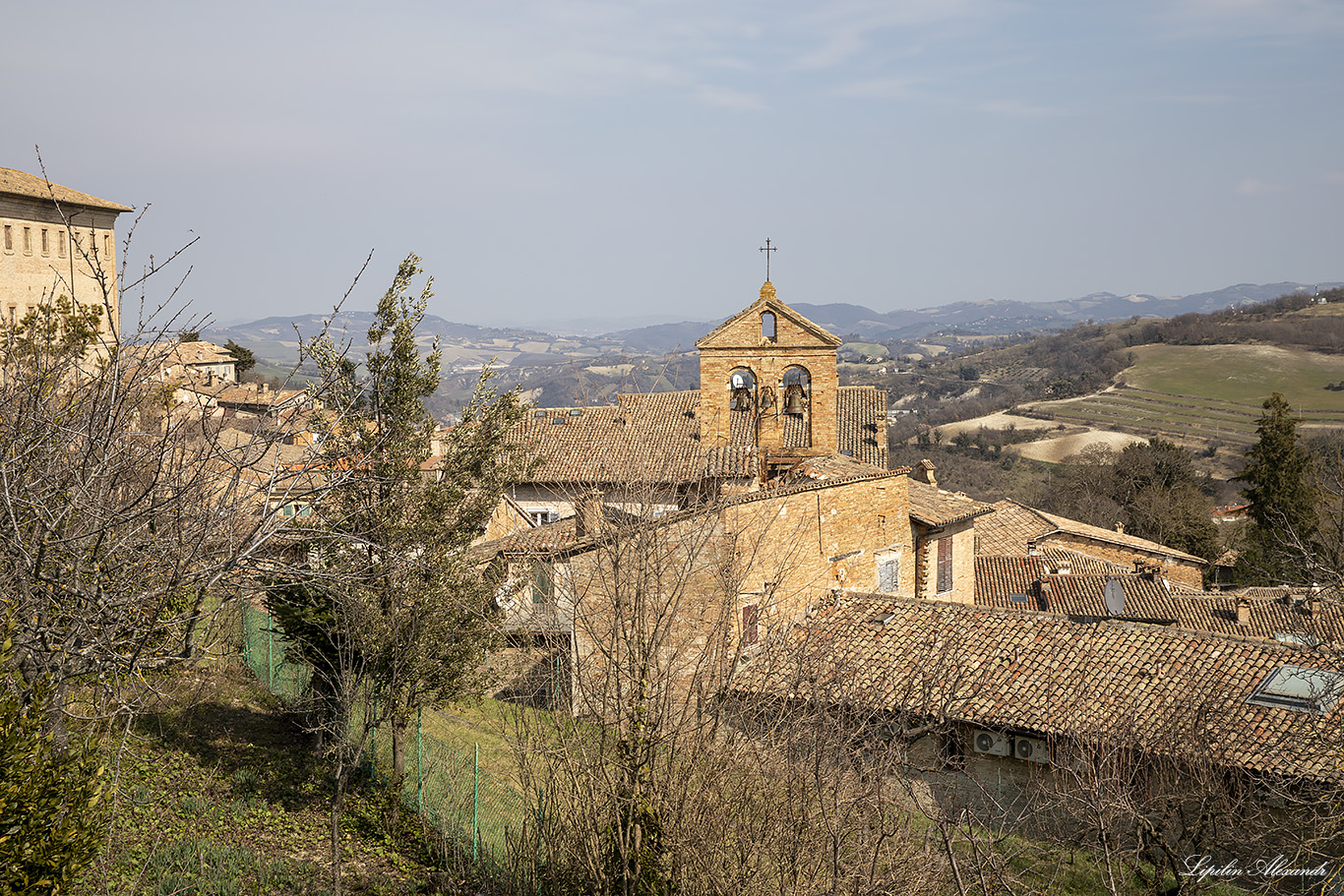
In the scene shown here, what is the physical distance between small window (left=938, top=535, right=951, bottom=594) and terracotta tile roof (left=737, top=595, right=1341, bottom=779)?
4651 millimetres

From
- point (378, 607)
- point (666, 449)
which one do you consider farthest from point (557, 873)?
point (666, 449)

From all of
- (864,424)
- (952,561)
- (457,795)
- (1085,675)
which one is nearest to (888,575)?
(952,561)

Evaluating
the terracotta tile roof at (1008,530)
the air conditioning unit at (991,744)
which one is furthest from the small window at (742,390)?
the terracotta tile roof at (1008,530)

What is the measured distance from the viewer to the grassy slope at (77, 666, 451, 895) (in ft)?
28.5

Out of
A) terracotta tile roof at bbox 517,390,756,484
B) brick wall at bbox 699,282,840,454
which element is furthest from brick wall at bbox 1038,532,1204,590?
brick wall at bbox 699,282,840,454

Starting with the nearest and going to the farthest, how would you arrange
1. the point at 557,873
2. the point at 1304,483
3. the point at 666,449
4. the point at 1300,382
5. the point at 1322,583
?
the point at 557,873
the point at 1322,583
the point at 666,449
the point at 1304,483
the point at 1300,382

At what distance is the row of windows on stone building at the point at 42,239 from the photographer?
32.0 metres

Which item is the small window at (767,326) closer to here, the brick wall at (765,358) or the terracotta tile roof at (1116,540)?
the brick wall at (765,358)

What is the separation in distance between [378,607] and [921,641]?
818 cm

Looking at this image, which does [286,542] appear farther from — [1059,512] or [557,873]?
[1059,512]

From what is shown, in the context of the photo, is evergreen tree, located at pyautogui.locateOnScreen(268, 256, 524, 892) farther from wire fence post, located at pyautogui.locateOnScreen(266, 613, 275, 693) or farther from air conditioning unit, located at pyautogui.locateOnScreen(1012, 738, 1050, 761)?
air conditioning unit, located at pyautogui.locateOnScreen(1012, 738, 1050, 761)

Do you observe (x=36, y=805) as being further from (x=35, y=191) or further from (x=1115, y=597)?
(x=35, y=191)

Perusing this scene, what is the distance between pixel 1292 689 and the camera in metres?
13.2

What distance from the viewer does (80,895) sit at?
7.31 metres
